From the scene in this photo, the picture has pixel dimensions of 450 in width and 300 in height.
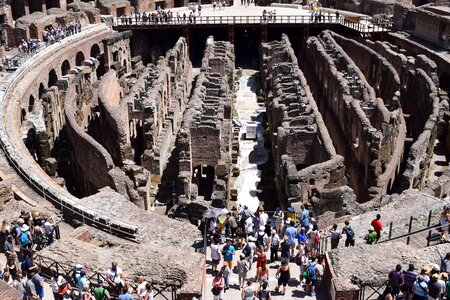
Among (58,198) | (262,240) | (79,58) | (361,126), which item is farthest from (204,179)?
(79,58)

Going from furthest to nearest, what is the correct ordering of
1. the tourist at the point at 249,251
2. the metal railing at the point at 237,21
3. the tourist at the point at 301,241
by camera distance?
the metal railing at the point at 237,21
the tourist at the point at 301,241
the tourist at the point at 249,251

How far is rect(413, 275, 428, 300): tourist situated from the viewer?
13.3 meters

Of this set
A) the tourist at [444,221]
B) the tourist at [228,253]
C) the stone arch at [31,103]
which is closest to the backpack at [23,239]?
the tourist at [228,253]

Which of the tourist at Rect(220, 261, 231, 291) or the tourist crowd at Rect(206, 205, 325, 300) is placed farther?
the tourist at Rect(220, 261, 231, 291)

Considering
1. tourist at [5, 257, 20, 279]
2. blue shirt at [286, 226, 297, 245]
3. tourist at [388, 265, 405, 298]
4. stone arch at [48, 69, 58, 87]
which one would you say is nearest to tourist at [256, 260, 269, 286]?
blue shirt at [286, 226, 297, 245]

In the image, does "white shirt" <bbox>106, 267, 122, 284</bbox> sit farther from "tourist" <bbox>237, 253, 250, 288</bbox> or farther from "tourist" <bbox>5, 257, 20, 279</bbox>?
"tourist" <bbox>237, 253, 250, 288</bbox>

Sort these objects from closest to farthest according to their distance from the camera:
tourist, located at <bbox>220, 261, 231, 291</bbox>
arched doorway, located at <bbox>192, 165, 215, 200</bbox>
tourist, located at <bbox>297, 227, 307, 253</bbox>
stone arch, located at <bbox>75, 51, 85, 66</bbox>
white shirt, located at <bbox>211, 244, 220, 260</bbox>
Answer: tourist, located at <bbox>220, 261, 231, 291</bbox>
white shirt, located at <bbox>211, 244, 220, 260</bbox>
tourist, located at <bbox>297, 227, 307, 253</bbox>
arched doorway, located at <bbox>192, 165, 215, 200</bbox>
stone arch, located at <bbox>75, 51, 85, 66</bbox>

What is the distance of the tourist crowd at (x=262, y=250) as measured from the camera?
1538 centimetres

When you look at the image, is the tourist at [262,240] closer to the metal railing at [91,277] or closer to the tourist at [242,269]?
the tourist at [242,269]

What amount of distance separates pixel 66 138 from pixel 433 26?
28226 millimetres

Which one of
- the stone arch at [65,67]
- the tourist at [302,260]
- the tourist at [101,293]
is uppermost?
the stone arch at [65,67]

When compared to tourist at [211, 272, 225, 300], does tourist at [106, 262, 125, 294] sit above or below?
above

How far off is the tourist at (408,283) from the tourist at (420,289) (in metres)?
0.26

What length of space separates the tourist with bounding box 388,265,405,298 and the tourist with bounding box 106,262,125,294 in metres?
6.54
